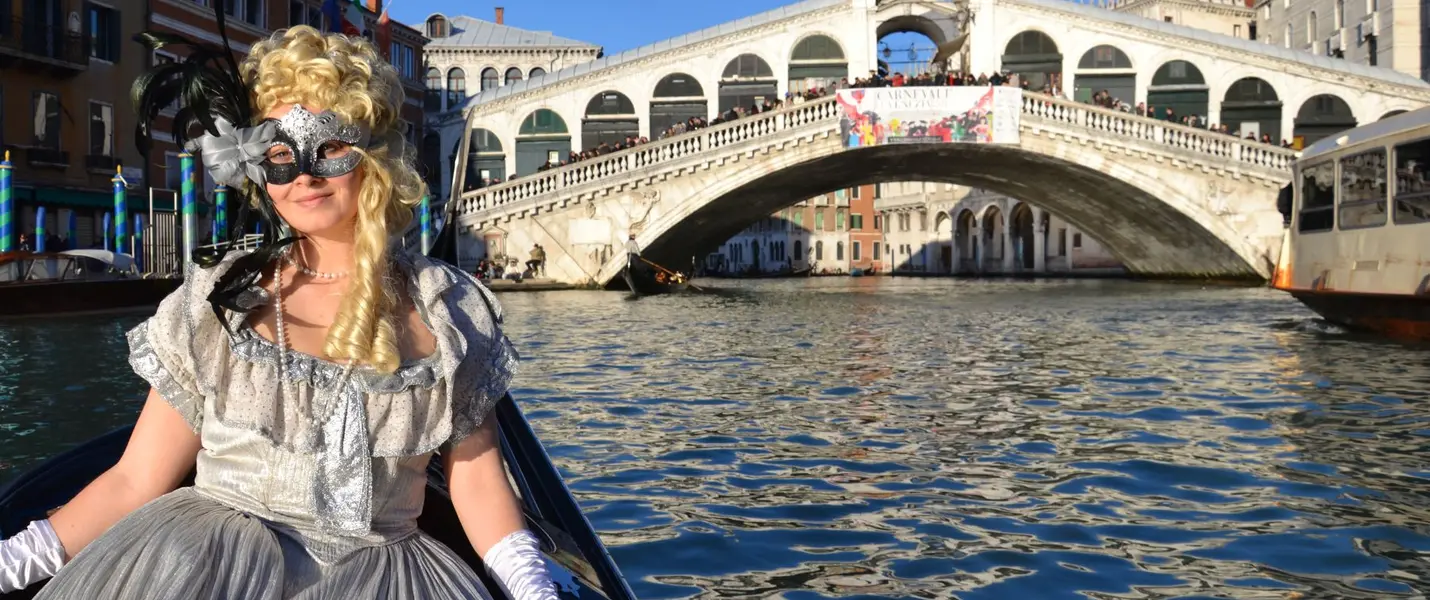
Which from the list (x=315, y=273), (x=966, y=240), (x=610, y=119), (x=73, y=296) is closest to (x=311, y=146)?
(x=315, y=273)

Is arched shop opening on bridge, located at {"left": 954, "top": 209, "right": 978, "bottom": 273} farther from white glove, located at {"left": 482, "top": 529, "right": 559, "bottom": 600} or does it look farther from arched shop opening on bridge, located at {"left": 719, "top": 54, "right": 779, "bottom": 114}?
white glove, located at {"left": 482, "top": 529, "right": 559, "bottom": 600}

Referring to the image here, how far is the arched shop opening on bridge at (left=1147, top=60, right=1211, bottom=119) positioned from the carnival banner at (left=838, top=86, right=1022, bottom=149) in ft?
15.5

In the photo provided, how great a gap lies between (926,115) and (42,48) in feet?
41.7

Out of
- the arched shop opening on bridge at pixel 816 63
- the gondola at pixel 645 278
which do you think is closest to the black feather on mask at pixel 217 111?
the gondola at pixel 645 278

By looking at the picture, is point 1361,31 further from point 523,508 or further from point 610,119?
point 523,508

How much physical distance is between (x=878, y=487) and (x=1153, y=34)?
70.7 feet

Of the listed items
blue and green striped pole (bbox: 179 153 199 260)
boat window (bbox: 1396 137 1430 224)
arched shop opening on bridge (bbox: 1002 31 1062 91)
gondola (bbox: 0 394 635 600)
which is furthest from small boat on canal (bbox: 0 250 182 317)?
arched shop opening on bridge (bbox: 1002 31 1062 91)

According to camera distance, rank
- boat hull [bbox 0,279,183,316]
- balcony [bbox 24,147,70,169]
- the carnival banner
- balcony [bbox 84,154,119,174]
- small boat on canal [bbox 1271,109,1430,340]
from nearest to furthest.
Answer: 1. small boat on canal [bbox 1271,109,1430,340]
2. boat hull [bbox 0,279,183,316]
3. balcony [bbox 24,147,70,169]
4. balcony [bbox 84,154,119,174]
5. the carnival banner

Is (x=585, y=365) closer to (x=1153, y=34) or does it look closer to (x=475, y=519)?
(x=475, y=519)

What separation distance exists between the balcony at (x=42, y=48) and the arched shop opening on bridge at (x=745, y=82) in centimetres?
1132

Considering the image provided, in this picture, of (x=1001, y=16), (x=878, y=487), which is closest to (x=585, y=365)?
(x=878, y=487)

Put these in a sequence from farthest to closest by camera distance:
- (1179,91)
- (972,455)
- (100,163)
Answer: (1179,91), (100,163), (972,455)

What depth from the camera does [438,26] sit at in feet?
109

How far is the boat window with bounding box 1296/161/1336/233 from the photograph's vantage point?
10617 mm
